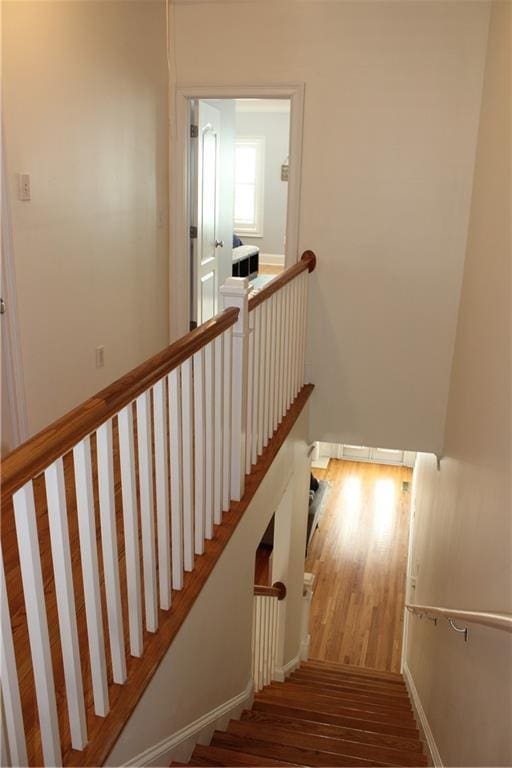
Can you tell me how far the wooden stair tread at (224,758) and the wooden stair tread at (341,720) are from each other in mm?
984

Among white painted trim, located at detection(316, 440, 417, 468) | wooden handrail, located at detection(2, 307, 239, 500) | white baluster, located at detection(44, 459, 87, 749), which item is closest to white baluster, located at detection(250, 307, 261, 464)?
wooden handrail, located at detection(2, 307, 239, 500)

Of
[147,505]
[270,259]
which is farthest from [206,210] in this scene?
[270,259]

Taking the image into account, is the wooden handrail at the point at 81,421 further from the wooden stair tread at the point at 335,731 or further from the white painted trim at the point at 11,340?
the wooden stair tread at the point at 335,731

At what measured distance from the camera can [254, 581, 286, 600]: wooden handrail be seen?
4.41 metres

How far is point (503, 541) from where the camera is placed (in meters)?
2.37

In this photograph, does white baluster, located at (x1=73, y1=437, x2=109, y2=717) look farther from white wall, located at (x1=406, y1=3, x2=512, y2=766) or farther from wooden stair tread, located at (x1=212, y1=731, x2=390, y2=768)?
wooden stair tread, located at (x1=212, y1=731, x2=390, y2=768)

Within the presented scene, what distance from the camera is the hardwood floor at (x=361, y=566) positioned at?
652 centimetres

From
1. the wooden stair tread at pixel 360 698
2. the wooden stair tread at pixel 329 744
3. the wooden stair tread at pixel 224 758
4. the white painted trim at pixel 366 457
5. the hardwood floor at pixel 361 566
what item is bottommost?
the hardwood floor at pixel 361 566

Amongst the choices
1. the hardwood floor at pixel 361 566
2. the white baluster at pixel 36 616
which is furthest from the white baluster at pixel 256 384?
the hardwood floor at pixel 361 566

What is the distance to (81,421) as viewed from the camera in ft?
4.80

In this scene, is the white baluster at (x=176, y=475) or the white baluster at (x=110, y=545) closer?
the white baluster at (x=110, y=545)

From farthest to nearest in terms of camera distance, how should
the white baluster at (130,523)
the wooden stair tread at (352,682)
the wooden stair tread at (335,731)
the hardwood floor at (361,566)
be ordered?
the hardwood floor at (361,566)
the wooden stair tread at (352,682)
the wooden stair tread at (335,731)
the white baluster at (130,523)

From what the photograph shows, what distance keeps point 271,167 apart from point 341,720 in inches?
404

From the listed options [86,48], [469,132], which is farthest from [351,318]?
→ [86,48]
